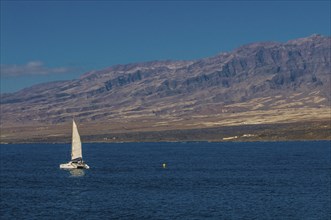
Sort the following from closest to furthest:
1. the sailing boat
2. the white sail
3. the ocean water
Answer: the ocean water
the sailing boat
the white sail

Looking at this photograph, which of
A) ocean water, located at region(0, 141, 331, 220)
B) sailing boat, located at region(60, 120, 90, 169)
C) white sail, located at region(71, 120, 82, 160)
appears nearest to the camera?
ocean water, located at region(0, 141, 331, 220)

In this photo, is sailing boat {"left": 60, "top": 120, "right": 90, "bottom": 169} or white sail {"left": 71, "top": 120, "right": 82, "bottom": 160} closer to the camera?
sailing boat {"left": 60, "top": 120, "right": 90, "bottom": 169}

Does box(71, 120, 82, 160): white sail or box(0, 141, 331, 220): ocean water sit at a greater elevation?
box(71, 120, 82, 160): white sail

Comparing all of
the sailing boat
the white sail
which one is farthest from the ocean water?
the white sail

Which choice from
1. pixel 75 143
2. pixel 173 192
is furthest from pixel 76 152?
pixel 173 192

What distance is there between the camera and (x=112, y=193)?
118812 mm

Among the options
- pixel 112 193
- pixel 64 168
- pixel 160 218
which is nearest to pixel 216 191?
pixel 112 193

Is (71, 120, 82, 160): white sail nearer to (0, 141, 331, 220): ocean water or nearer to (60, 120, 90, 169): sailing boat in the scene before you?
(60, 120, 90, 169): sailing boat

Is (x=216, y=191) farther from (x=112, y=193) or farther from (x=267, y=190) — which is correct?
(x=112, y=193)

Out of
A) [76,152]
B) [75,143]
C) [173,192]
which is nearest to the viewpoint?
[173,192]

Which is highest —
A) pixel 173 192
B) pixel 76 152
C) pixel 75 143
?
pixel 75 143

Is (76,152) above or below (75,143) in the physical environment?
below

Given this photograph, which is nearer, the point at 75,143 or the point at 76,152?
the point at 75,143

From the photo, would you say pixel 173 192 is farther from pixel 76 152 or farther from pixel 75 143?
pixel 76 152
